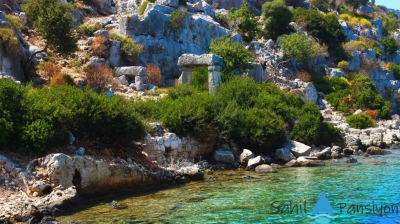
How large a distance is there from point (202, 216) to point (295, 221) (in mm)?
2305

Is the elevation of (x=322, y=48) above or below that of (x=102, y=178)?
above

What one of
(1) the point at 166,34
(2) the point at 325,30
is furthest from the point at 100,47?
(2) the point at 325,30

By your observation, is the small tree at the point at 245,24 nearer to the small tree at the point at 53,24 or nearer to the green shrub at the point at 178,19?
the green shrub at the point at 178,19

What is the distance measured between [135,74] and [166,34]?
776 cm

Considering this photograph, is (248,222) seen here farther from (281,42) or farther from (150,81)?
(281,42)

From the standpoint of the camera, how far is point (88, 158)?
1419cm

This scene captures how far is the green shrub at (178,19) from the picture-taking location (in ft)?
119

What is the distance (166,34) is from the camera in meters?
36.1

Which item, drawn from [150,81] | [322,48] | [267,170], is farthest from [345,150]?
[322,48]

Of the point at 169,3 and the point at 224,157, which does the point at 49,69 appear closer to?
the point at 224,157

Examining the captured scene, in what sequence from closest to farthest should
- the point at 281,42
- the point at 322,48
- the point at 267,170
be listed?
the point at 267,170 < the point at 281,42 < the point at 322,48

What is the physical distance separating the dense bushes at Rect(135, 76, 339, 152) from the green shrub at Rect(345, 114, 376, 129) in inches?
221

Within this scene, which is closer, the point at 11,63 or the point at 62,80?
the point at 11,63

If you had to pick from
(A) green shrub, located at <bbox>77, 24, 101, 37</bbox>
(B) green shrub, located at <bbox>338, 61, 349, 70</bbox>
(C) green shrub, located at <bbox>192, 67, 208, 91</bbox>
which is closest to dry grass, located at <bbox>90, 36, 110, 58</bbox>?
(A) green shrub, located at <bbox>77, 24, 101, 37</bbox>
